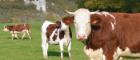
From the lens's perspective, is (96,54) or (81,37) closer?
(81,37)

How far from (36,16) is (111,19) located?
68588mm

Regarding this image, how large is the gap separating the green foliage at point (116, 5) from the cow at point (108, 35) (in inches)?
1380

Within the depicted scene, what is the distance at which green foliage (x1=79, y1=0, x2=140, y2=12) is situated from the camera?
45406mm

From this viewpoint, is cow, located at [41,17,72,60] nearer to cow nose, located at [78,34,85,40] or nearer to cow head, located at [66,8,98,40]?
cow head, located at [66,8,98,40]

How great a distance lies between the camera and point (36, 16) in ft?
256

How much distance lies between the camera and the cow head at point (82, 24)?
910 cm

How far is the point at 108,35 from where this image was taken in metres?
9.51

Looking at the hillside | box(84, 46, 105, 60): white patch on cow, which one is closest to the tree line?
the hillside

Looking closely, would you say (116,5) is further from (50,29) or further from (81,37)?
(81,37)

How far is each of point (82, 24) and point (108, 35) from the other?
68cm

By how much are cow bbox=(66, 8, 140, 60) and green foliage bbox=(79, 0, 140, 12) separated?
3504 centimetres

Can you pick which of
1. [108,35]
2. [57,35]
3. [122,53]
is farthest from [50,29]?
[108,35]

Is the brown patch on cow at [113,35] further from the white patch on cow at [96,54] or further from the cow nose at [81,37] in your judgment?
the cow nose at [81,37]

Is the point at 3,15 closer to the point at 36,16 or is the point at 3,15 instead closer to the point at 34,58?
the point at 36,16
